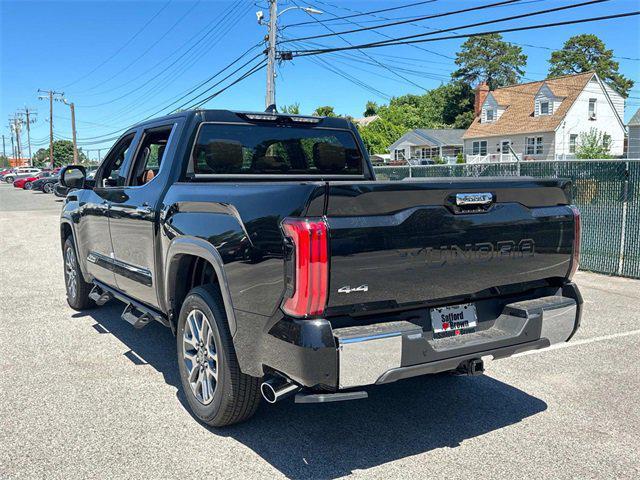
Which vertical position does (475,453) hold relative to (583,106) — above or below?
below

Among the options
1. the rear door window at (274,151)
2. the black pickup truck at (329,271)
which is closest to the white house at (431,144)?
the rear door window at (274,151)

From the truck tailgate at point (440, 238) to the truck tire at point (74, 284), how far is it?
15.8 feet

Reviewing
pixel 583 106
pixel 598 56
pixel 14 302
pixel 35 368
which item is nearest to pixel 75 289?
pixel 14 302

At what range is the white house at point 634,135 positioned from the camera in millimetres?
38281

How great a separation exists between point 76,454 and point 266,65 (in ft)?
72.5

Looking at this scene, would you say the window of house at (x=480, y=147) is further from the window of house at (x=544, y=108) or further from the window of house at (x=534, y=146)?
the window of house at (x=544, y=108)

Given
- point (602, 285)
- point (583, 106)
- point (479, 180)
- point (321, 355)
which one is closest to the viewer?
point (321, 355)

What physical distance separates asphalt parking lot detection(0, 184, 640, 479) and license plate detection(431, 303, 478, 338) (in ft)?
2.43

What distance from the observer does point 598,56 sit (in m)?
81.3

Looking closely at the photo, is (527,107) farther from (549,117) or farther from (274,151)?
(274,151)

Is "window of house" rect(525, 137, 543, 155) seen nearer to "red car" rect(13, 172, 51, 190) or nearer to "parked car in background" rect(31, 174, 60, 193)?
"parked car in background" rect(31, 174, 60, 193)

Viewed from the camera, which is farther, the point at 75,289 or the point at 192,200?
the point at 75,289

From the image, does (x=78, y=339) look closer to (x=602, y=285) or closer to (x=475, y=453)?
(x=475, y=453)

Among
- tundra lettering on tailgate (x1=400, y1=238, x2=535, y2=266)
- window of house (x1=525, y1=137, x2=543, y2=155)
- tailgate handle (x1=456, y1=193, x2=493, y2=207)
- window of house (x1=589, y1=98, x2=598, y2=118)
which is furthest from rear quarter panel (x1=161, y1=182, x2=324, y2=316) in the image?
window of house (x1=589, y1=98, x2=598, y2=118)
